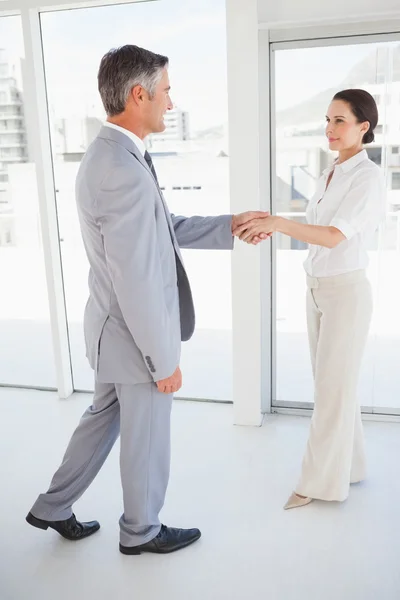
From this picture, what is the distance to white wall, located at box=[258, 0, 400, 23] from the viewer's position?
8.53 feet

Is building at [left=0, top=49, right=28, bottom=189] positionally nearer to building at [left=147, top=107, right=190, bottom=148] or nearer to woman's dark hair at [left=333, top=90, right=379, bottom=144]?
building at [left=147, top=107, right=190, bottom=148]

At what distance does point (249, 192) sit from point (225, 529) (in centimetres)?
149

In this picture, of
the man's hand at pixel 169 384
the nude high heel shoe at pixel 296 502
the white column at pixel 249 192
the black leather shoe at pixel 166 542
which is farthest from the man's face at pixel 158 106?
the nude high heel shoe at pixel 296 502

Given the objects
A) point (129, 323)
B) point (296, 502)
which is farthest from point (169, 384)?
point (296, 502)

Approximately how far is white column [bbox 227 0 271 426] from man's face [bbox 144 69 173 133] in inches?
36.2

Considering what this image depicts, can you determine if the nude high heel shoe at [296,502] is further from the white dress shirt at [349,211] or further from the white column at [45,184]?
the white column at [45,184]

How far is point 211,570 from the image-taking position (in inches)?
79.1

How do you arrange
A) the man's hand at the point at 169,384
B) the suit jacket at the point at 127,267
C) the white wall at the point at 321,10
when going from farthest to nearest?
the white wall at the point at 321,10, the man's hand at the point at 169,384, the suit jacket at the point at 127,267

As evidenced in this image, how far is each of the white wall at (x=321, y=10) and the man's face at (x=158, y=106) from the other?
1.15 metres

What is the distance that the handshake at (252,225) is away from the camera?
2.21 m

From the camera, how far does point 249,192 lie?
9.18 feet

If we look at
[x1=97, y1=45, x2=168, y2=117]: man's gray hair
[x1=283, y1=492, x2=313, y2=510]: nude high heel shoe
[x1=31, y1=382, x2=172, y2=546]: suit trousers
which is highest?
[x1=97, y1=45, x2=168, y2=117]: man's gray hair

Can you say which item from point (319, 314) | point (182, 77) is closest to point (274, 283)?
point (319, 314)

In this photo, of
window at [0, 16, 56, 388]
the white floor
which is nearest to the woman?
the white floor
